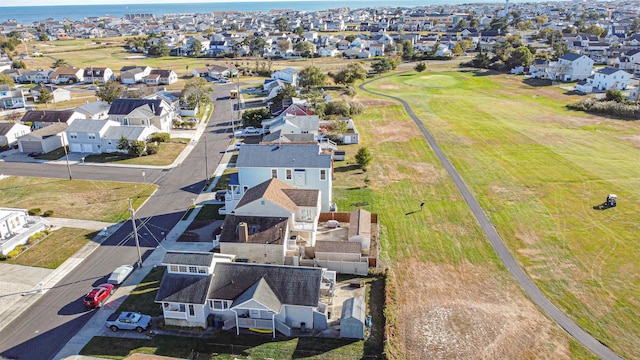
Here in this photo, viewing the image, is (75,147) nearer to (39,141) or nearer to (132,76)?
(39,141)

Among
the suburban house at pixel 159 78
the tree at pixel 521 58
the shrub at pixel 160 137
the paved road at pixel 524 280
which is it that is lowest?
the paved road at pixel 524 280

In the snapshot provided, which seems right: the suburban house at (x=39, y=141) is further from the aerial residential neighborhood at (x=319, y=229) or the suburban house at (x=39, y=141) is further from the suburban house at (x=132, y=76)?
the suburban house at (x=132, y=76)

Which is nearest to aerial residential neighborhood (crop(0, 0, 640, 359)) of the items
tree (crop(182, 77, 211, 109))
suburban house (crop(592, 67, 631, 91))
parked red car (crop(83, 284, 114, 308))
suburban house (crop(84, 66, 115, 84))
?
parked red car (crop(83, 284, 114, 308))

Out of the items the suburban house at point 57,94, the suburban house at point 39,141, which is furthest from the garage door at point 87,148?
the suburban house at point 57,94

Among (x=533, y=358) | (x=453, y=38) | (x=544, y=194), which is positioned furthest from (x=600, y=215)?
(x=453, y=38)

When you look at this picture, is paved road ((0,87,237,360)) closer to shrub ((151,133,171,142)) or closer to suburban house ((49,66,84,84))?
shrub ((151,133,171,142))
